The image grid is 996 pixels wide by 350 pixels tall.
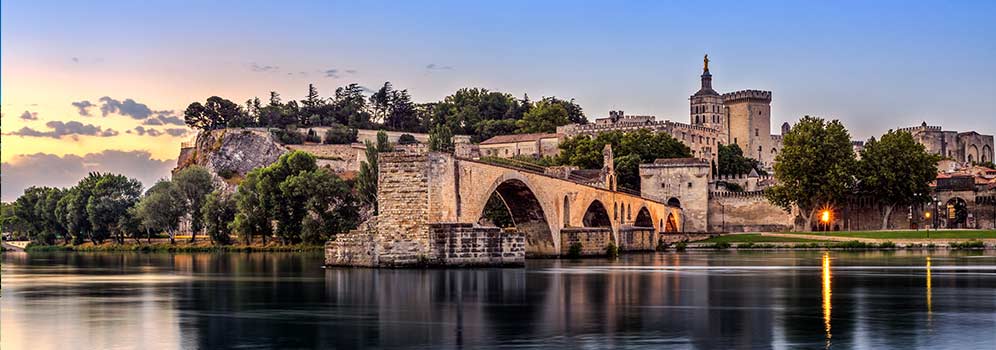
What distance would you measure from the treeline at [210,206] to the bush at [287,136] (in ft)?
87.1

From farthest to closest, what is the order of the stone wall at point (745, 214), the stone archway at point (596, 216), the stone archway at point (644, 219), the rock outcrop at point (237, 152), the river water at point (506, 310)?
the rock outcrop at point (237, 152) < the stone wall at point (745, 214) < the stone archway at point (644, 219) < the stone archway at point (596, 216) < the river water at point (506, 310)

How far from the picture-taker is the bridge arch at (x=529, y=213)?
5022 cm

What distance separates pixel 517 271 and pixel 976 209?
60122 mm

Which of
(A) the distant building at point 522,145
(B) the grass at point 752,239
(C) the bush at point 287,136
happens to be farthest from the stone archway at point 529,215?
(C) the bush at point 287,136

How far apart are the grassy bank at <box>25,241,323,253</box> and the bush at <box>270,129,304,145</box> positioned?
32.3 metres

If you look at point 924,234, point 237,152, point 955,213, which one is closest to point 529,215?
point 924,234

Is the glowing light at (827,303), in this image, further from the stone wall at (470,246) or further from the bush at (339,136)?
the bush at (339,136)

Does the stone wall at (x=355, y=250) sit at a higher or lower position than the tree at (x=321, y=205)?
lower

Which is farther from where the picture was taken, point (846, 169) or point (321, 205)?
point (846, 169)

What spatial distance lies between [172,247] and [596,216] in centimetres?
3088

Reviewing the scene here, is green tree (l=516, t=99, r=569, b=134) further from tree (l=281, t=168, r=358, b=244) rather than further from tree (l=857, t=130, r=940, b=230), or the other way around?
tree (l=281, t=168, r=358, b=244)

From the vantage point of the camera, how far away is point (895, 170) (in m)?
81.7

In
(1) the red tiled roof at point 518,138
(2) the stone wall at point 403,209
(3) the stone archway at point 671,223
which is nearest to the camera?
(2) the stone wall at point 403,209

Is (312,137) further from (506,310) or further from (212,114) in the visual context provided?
(506,310)
